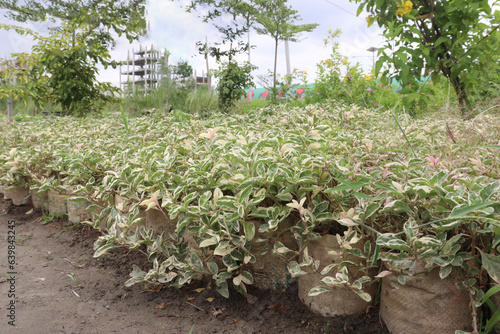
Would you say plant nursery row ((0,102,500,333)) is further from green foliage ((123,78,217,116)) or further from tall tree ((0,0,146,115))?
green foliage ((123,78,217,116))

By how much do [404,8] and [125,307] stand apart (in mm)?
3215

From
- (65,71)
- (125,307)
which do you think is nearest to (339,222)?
(125,307)

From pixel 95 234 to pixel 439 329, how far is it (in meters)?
1.96

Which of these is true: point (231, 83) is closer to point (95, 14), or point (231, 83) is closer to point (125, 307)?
point (95, 14)

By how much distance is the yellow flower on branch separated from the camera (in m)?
3.29

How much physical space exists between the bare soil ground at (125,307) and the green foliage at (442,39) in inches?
97.8

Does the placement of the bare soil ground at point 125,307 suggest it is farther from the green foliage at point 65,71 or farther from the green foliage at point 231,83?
the green foliage at point 231,83

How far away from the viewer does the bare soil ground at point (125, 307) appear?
1.35m

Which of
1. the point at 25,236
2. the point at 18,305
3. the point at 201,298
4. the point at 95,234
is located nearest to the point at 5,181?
the point at 25,236

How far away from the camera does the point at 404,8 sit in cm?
333

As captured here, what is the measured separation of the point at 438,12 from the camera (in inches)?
138

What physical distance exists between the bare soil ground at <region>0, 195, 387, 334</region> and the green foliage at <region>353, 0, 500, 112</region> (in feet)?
8.15

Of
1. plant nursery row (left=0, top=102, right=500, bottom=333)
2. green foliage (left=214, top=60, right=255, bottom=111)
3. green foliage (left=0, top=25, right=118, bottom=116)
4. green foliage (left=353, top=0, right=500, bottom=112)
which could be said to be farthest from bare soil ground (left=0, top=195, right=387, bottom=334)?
green foliage (left=214, top=60, right=255, bottom=111)

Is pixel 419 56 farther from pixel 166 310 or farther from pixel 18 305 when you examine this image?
pixel 18 305
